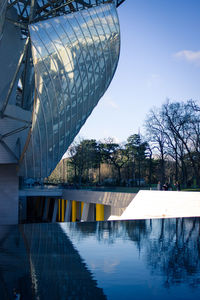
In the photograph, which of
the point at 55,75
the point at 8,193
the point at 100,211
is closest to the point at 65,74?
the point at 55,75

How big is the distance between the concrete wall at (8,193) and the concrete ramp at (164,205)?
32.3 feet

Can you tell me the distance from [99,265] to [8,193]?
2262 centimetres

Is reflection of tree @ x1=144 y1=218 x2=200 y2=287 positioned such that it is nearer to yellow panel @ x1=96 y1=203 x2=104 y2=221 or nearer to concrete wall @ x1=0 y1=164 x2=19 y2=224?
concrete wall @ x1=0 y1=164 x2=19 y2=224

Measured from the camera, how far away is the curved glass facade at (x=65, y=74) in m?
18.9

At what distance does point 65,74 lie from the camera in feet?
65.6

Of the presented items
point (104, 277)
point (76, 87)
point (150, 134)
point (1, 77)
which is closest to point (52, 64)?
point (76, 87)

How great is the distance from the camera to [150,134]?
36.2 m

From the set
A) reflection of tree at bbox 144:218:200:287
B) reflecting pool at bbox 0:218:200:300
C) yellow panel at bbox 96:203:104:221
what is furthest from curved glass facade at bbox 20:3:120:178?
yellow panel at bbox 96:203:104:221

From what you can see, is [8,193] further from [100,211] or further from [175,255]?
[175,255]

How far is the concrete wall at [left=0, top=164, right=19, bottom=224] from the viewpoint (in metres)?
27.2

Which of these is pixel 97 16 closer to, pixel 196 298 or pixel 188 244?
pixel 188 244

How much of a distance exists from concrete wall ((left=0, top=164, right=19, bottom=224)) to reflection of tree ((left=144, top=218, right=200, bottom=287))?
19.2 meters

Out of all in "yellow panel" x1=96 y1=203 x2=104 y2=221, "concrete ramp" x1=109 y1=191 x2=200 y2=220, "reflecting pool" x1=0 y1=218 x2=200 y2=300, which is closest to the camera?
"reflecting pool" x1=0 y1=218 x2=200 y2=300

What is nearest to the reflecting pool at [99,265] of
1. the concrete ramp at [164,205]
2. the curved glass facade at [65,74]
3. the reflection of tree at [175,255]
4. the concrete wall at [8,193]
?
the reflection of tree at [175,255]
